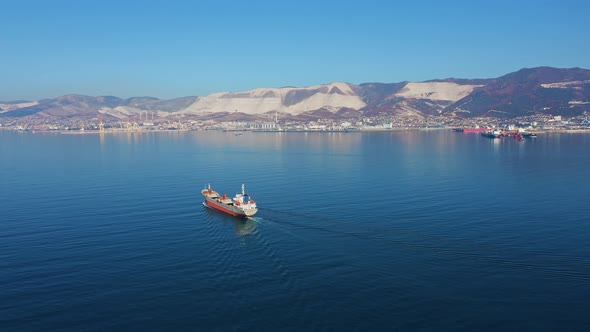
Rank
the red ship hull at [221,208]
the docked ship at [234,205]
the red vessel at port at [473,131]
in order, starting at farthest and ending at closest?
the red vessel at port at [473,131] → the red ship hull at [221,208] → the docked ship at [234,205]

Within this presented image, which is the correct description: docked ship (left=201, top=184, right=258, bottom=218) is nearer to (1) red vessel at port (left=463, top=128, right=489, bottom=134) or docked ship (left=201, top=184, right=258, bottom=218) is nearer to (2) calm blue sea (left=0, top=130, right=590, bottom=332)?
(2) calm blue sea (left=0, top=130, right=590, bottom=332)

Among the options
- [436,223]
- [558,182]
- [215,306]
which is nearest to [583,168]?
[558,182]

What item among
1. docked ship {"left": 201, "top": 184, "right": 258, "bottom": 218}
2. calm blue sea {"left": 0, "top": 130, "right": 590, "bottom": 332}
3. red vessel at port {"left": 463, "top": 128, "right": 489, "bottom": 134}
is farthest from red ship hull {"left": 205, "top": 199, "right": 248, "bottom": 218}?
red vessel at port {"left": 463, "top": 128, "right": 489, "bottom": 134}

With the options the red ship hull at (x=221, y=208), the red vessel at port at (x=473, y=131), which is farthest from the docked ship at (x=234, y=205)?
the red vessel at port at (x=473, y=131)

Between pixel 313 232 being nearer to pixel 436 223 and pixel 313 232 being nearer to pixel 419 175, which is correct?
pixel 436 223

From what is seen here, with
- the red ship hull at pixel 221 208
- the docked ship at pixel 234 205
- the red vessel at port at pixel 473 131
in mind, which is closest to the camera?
the docked ship at pixel 234 205

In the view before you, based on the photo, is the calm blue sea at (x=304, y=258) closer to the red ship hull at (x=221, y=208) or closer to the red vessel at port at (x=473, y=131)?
the red ship hull at (x=221, y=208)

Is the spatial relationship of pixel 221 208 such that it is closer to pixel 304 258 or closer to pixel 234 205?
pixel 234 205

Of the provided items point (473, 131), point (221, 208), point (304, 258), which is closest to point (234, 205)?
point (221, 208)
